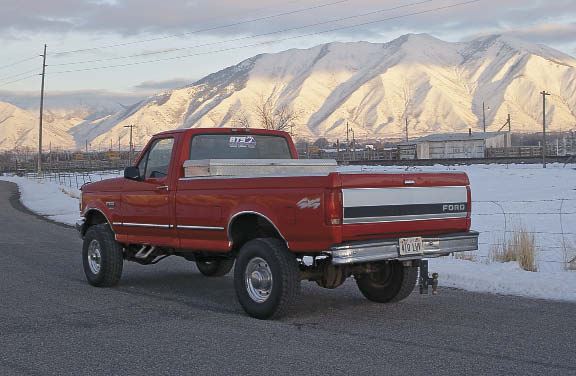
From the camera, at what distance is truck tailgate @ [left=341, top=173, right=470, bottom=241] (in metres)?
7.59

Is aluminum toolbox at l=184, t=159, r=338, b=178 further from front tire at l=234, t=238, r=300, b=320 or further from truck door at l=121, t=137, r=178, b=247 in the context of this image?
front tire at l=234, t=238, r=300, b=320

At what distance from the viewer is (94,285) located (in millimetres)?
10750

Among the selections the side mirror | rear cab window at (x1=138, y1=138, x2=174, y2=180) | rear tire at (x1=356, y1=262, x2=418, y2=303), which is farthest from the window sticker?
rear tire at (x1=356, y1=262, x2=418, y2=303)

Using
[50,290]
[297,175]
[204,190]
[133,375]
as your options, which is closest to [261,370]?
[133,375]

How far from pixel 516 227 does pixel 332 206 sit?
12.4 meters

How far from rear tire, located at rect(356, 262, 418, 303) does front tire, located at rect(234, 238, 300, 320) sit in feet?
→ 4.69

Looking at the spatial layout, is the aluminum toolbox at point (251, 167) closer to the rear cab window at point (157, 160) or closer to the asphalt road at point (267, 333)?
the rear cab window at point (157, 160)

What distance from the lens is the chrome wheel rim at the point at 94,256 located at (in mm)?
10742

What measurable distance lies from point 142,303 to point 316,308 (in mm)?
2117

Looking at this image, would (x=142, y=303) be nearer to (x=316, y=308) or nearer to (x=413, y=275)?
(x=316, y=308)

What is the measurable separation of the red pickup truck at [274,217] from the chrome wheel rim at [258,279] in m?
0.01

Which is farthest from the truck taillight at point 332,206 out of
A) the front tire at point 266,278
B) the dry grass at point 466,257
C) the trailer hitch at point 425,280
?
the dry grass at point 466,257

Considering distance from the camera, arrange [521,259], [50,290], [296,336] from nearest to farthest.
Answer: [296,336] < [50,290] < [521,259]

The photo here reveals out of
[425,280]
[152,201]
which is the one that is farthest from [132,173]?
[425,280]
